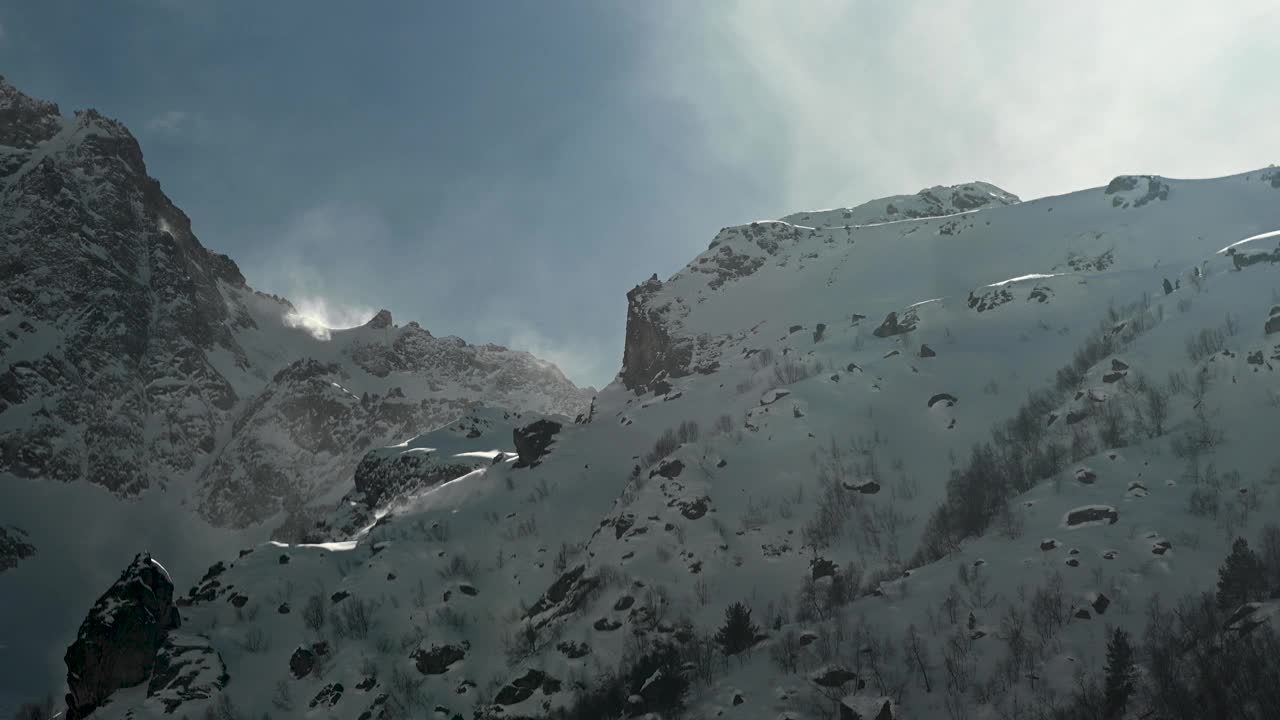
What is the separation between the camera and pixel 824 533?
39.9m

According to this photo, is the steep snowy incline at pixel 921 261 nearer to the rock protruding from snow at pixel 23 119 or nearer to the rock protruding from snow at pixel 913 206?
the rock protruding from snow at pixel 913 206

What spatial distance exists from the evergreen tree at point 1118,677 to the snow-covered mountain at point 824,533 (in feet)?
1.30

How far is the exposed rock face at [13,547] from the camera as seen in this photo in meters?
100

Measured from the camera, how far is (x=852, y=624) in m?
30.9

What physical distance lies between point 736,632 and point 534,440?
25620 millimetres

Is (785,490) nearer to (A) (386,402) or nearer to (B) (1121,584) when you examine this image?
(B) (1121,584)

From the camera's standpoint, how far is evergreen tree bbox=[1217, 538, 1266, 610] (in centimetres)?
2705

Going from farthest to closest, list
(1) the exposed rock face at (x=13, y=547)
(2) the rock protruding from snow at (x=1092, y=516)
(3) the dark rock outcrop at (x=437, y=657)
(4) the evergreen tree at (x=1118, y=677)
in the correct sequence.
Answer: (1) the exposed rock face at (x=13, y=547), (3) the dark rock outcrop at (x=437, y=657), (2) the rock protruding from snow at (x=1092, y=516), (4) the evergreen tree at (x=1118, y=677)

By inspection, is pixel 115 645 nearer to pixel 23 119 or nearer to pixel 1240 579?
pixel 1240 579

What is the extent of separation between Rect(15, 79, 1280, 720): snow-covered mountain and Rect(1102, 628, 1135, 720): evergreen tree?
40 cm

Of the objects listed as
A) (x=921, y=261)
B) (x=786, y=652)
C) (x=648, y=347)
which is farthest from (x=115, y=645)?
(x=921, y=261)

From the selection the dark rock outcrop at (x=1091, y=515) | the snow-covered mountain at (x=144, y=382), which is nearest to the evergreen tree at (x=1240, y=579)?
the dark rock outcrop at (x=1091, y=515)

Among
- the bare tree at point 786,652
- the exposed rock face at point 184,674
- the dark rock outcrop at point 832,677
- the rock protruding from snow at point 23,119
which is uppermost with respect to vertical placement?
the rock protruding from snow at point 23,119

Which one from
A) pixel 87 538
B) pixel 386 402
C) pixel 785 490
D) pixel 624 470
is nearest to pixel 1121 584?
pixel 785 490
